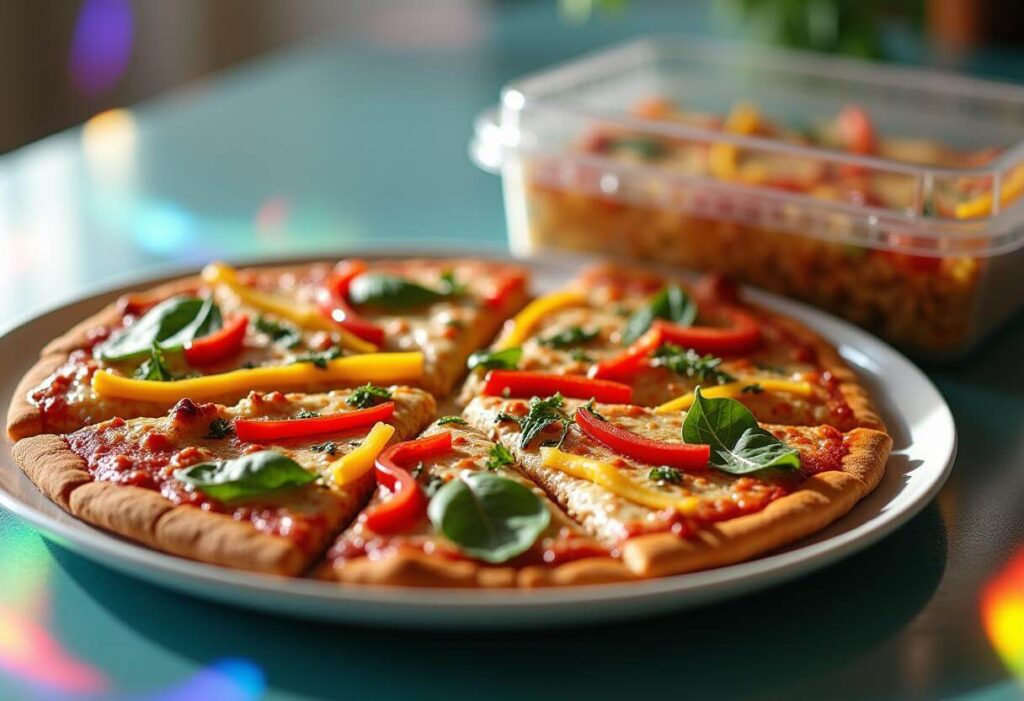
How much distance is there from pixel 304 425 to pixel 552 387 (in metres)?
0.72

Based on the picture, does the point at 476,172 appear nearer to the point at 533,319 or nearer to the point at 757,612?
the point at 533,319

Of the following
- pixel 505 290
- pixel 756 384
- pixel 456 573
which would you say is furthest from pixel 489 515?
pixel 505 290

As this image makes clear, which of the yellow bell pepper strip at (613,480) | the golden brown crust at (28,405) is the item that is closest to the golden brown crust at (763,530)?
the yellow bell pepper strip at (613,480)

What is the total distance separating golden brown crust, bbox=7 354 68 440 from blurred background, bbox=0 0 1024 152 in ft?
13.4

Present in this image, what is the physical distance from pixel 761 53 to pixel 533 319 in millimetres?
2157

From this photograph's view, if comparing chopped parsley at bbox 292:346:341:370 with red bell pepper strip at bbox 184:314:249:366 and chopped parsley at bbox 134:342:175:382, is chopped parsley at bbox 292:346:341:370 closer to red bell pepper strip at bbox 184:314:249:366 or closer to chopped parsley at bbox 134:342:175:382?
red bell pepper strip at bbox 184:314:249:366

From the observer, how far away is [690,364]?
361 centimetres

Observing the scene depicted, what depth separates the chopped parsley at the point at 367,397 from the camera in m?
3.34

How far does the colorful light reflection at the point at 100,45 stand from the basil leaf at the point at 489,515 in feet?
24.8

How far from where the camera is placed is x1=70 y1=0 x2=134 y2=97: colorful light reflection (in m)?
9.20

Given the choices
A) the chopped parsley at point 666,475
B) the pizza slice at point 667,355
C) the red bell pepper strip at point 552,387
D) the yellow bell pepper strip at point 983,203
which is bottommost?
the pizza slice at point 667,355

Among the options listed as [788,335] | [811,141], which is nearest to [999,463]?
[788,335]

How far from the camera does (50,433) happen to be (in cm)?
320

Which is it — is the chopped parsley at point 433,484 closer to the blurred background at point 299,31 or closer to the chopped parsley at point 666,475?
the chopped parsley at point 666,475
